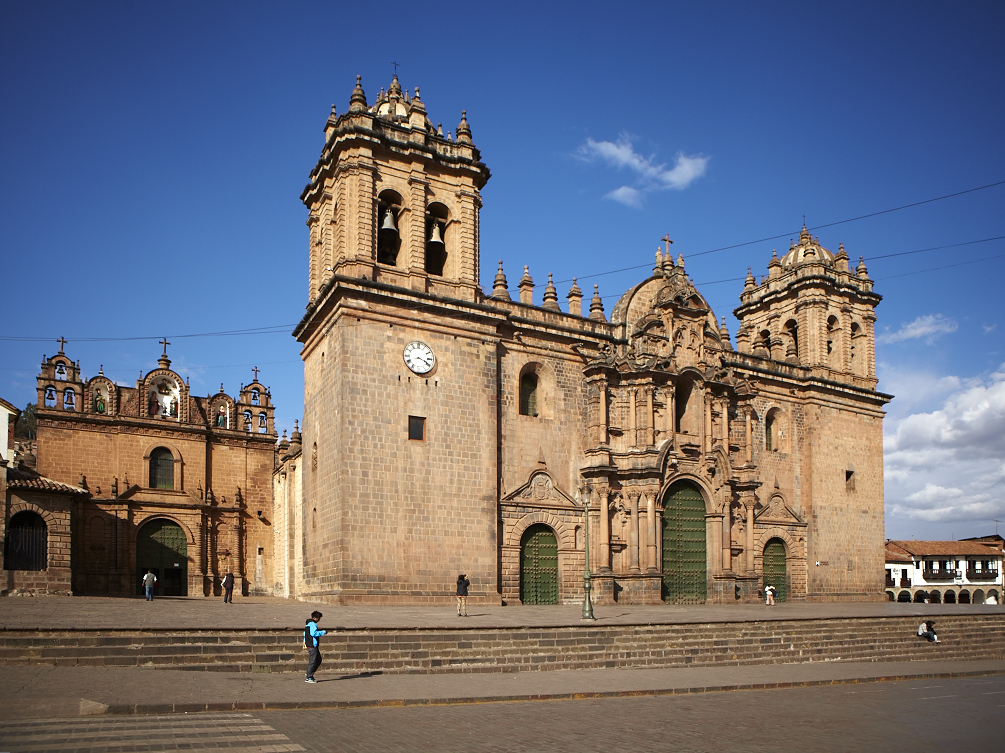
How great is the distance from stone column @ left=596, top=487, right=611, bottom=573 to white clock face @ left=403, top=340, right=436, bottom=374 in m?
7.35

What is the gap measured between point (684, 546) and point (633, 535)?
269 centimetres

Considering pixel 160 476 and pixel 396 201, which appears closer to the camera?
pixel 396 201

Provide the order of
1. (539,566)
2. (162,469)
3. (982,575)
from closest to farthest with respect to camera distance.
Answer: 1. (539,566)
2. (162,469)
3. (982,575)

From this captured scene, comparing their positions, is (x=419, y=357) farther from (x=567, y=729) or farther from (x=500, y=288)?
(x=567, y=729)

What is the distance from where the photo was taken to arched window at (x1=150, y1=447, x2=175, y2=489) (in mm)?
38750

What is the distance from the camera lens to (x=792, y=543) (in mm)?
34719

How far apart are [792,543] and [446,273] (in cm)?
1793

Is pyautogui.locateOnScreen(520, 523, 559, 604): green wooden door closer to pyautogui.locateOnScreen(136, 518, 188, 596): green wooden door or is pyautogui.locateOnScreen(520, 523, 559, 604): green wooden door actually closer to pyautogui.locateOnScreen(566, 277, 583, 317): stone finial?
pyautogui.locateOnScreen(566, 277, 583, 317): stone finial

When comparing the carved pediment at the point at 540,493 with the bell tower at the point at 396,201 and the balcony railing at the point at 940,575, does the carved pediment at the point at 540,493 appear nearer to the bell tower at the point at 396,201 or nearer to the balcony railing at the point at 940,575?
the bell tower at the point at 396,201

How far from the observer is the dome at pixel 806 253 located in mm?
38719

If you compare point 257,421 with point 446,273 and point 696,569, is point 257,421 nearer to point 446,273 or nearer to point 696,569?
point 446,273

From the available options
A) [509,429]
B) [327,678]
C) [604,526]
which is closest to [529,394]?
[509,429]

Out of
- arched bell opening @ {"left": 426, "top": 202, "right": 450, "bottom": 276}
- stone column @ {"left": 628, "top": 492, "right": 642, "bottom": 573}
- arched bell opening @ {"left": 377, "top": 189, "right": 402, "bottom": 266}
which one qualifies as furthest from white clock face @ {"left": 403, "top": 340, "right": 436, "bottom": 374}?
stone column @ {"left": 628, "top": 492, "right": 642, "bottom": 573}

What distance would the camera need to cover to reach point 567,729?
35.7 ft
